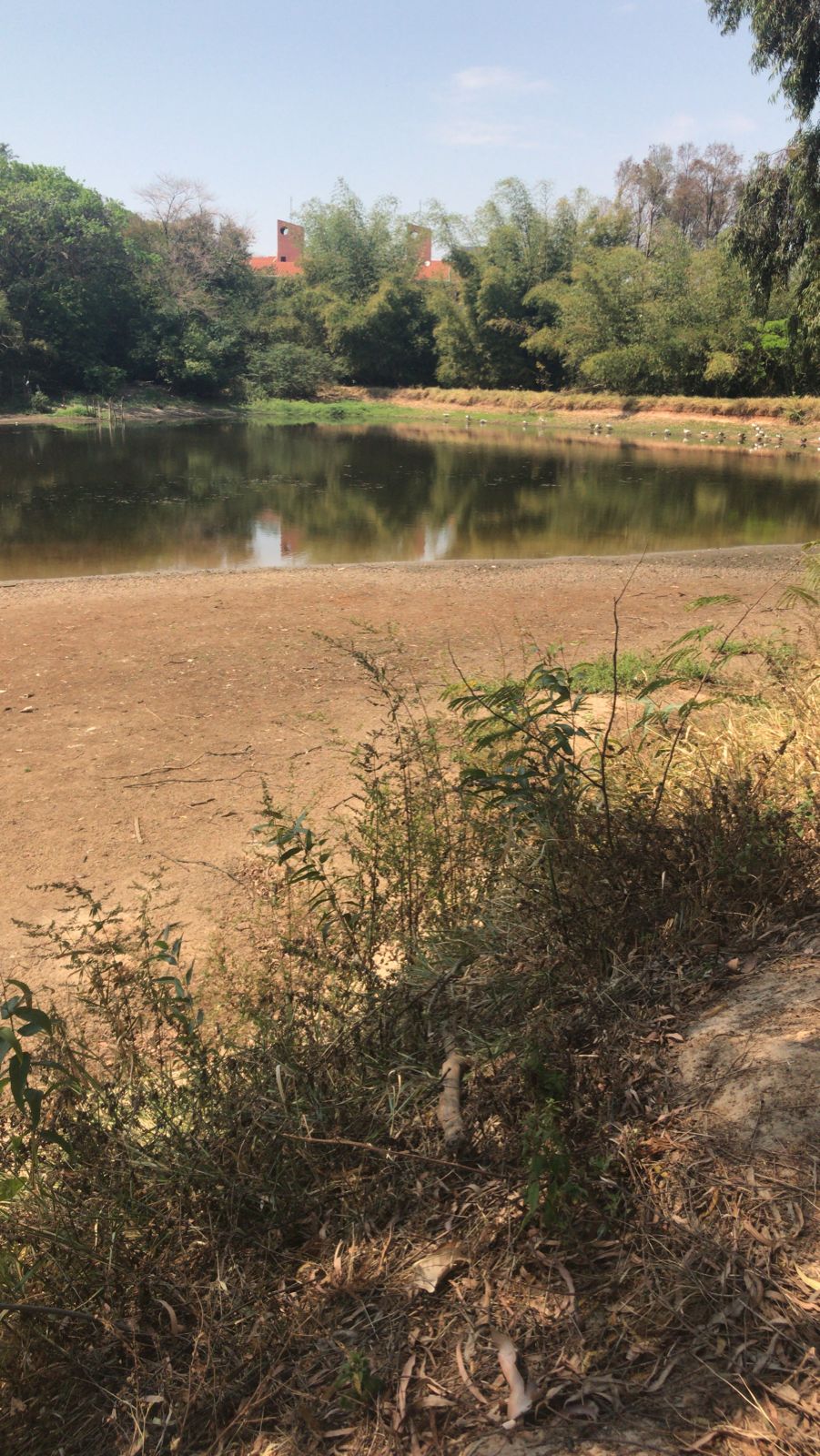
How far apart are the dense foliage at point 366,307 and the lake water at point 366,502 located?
13.8 m

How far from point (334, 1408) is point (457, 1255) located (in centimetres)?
34

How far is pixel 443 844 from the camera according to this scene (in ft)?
11.0

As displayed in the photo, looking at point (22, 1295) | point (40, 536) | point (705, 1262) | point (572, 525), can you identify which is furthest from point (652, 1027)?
point (572, 525)

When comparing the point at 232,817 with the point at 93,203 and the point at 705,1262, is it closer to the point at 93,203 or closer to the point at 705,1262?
the point at 705,1262

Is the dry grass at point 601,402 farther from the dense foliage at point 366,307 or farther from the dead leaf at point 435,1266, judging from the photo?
the dead leaf at point 435,1266

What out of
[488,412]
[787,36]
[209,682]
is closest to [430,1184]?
[209,682]

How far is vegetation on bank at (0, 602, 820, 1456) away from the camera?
1617mm

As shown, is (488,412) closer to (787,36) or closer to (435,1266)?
(787,36)

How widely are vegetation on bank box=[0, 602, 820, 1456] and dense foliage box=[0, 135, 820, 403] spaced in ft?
122

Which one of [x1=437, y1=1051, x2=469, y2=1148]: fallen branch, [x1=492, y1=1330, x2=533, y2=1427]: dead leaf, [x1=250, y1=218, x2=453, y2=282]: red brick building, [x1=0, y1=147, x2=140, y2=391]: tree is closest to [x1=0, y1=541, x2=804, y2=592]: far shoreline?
[x1=437, y1=1051, x2=469, y2=1148]: fallen branch

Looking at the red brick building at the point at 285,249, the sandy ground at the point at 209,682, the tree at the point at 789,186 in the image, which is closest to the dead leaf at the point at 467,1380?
the sandy ground at the point at 209,682

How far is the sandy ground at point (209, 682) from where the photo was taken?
4.88 m

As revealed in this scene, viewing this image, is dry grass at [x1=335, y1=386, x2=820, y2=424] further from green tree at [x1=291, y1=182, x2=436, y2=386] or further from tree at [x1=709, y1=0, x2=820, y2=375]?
tree at [x1=709, y1=0, x2=820, y2=375]

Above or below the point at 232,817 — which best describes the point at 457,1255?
above
